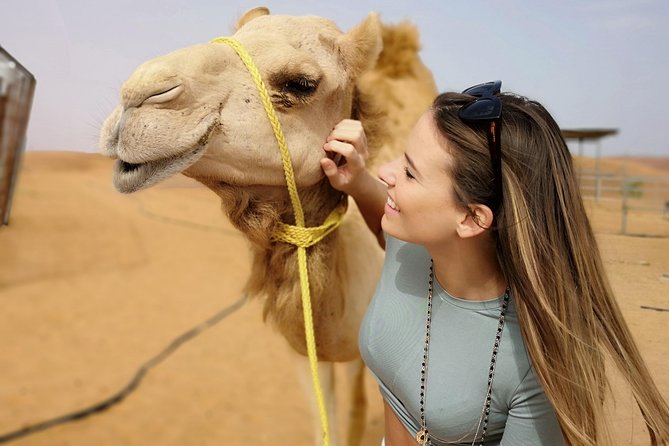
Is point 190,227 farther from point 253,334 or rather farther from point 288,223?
point 288,223

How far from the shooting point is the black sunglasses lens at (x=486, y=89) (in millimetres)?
1099

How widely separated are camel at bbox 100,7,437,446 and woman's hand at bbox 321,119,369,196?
40 mm

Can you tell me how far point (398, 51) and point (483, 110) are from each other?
109 inches

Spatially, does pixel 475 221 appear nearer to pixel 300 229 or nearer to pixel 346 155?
pixel 346 155

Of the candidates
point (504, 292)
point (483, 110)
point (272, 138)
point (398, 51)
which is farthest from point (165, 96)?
point (398, 51)

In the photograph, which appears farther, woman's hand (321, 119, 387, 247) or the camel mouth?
woman's hand (321, 119, 387, 247)

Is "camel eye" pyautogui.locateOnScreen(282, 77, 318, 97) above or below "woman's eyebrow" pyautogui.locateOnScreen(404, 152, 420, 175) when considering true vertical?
above

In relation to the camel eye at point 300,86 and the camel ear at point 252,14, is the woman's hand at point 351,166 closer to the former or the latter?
the camel eye at point 300,86

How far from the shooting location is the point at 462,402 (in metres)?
1.12

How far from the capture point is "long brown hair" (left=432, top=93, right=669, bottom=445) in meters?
1.02

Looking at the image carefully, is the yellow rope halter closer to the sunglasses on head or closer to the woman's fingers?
the woman's fingers

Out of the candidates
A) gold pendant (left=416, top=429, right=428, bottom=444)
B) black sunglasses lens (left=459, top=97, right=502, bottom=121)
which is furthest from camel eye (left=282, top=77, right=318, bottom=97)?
gold pendant (left=416, top=429, right=428, bottom=444)

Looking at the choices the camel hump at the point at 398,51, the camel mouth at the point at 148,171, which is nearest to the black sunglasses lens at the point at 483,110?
the camel mouth at the point at 148,171

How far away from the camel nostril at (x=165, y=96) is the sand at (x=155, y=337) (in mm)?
330
